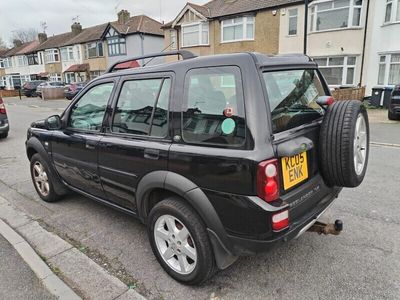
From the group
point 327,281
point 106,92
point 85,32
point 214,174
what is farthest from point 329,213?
point 85,32

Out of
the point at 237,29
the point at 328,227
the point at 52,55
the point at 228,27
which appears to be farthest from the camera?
the point at 52,55

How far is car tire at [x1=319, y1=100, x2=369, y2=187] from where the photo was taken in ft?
7.91

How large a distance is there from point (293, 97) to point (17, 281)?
2.86 meters

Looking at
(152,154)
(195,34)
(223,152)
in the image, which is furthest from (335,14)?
(223,152)

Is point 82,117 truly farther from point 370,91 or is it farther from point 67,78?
Result: point 67,78

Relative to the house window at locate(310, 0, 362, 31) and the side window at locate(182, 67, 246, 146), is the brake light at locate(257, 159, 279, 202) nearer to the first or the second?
the side window at locate(182, 67, 246, 146)

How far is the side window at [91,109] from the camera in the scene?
3303 mm

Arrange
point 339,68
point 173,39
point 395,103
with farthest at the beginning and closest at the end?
point 173,39 < point 339,68 < point 395,103

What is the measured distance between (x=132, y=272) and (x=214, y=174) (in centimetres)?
129

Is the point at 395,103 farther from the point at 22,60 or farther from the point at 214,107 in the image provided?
the point at 22,60

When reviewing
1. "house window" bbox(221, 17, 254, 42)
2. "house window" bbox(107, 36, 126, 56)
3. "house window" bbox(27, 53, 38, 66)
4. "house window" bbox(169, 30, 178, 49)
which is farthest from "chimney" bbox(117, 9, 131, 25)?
"house window" bbox(27, 53, 38, 66)

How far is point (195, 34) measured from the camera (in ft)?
77.4

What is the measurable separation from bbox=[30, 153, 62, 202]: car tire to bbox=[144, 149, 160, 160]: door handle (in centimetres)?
216

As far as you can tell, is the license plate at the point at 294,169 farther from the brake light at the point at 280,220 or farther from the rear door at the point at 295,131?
the brake light at the point at 280,220
